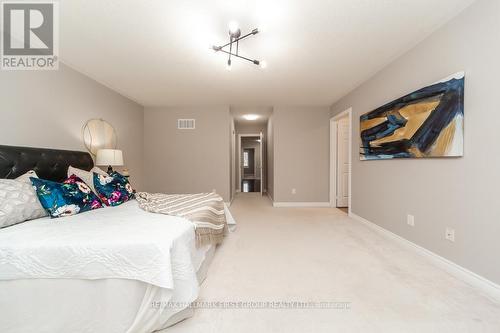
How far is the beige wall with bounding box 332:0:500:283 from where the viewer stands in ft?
5.45

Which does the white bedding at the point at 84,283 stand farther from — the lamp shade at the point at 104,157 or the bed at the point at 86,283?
the lamp shade at the point at 104,157

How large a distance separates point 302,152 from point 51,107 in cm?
455

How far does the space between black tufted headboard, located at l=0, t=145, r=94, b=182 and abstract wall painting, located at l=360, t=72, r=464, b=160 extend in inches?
165

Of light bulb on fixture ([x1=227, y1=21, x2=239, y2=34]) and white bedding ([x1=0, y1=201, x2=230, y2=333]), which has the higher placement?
light bulb on fixture ([x1=227, y1=21, x2=239, y2=34])

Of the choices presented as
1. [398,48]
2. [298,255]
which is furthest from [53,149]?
[398,48]

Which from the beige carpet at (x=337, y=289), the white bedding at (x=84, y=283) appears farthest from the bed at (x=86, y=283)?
the beige carpet at (x=337, y=289)

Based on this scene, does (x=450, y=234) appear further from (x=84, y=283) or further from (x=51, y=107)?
(x=51, y=107)

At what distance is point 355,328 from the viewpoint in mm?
1334

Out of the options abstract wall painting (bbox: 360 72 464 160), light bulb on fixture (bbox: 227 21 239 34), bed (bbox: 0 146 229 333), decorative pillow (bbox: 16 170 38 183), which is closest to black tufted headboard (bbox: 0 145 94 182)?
decorative pillow (bbox: 16 170 38 183)

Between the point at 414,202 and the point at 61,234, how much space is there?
11.0 ft

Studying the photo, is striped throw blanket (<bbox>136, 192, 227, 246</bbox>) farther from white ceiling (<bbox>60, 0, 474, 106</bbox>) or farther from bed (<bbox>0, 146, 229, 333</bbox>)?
white ceiling (<bbox>60, 0, 474, 106</bbox>)

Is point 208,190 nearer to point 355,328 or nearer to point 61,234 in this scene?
point 61,234

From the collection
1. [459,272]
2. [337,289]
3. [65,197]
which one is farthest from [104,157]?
[459,272]

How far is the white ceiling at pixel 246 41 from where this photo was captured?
188 centimetres
